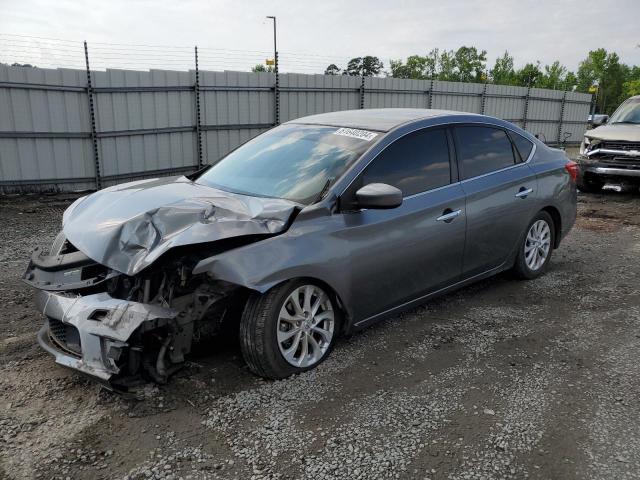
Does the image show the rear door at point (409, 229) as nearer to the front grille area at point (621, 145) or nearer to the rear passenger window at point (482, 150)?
the rear passenger window at point (482, 150)

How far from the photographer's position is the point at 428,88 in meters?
16.3

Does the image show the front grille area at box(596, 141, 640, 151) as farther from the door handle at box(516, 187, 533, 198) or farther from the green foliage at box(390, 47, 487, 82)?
the green foliage at box(390, 47, 487, 82)

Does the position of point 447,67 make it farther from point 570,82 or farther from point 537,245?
point 537,245

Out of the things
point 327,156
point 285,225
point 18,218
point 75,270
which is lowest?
point 18,218

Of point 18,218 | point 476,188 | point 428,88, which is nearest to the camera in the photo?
point 476,188

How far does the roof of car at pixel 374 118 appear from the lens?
430 cm

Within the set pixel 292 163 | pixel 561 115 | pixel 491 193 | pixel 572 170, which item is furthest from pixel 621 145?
pixel 561 115

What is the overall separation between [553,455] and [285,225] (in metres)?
1.95

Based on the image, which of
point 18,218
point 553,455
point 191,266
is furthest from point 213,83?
point 553,455

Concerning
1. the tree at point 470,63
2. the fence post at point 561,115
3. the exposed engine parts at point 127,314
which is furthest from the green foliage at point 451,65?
the exposed engine parts at point 127,314

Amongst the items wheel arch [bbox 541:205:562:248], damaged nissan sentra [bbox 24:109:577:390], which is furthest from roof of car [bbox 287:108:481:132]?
wheel arch [bbox 541:205:562:248]

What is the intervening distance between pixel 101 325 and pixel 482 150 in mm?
3428

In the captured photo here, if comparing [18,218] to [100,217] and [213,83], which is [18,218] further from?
[100,217]

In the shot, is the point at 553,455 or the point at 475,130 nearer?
the point at 553,455
